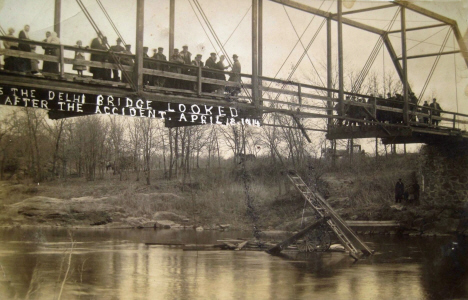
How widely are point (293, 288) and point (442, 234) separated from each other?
17271 mm

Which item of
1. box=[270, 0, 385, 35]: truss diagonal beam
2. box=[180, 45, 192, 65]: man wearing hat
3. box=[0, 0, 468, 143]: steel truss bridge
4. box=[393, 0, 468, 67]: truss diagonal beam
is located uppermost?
Answer: box=[393, 0, 468, 67]: truss diagonal beam

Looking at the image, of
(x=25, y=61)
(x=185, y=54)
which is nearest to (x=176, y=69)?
(x=185, y=54)

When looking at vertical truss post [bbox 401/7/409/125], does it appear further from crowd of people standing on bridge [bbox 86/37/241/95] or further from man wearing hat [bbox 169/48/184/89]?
man wearing hat [bbox 169/48/184/89]

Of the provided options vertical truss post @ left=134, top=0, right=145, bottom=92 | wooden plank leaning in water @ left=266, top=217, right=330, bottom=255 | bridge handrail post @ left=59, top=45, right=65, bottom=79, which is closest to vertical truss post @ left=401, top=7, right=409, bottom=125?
wooden plank leaning in water @ left=266, top=217, right=330, bottom=255

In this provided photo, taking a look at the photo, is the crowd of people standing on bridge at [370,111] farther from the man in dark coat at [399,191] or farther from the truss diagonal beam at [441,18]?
the man in dark coat at [399,191]

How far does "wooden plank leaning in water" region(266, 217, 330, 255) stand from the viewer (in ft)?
57.1

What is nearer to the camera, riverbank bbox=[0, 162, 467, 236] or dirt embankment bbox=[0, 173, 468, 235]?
riverbank bbox=[0, 162, 467, 236]

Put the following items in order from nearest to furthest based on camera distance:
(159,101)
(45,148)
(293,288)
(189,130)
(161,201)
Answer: (293,288) → (159,101) → (161,201) → (45,148) → (189,130)

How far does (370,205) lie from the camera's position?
31609 millimetres

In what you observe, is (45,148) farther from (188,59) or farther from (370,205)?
(188,59)

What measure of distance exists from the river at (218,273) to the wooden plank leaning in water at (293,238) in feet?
1.14

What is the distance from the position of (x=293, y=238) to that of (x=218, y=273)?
4169 mm

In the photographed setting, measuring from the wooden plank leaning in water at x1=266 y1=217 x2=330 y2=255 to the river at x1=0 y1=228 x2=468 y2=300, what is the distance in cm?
35

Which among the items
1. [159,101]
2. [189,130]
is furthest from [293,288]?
[189,130]
